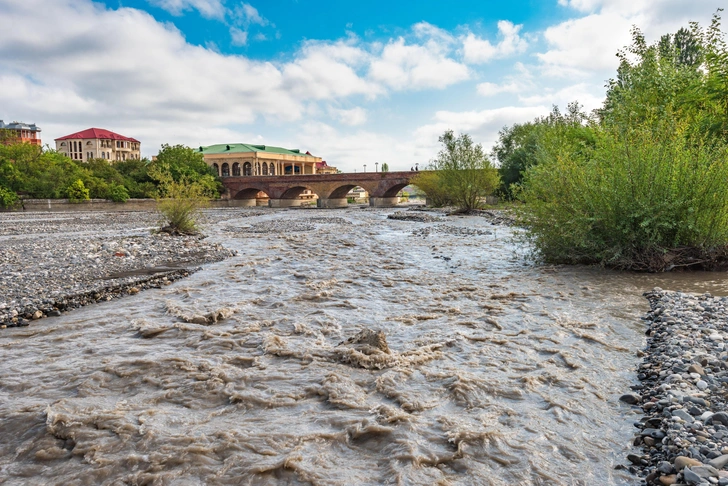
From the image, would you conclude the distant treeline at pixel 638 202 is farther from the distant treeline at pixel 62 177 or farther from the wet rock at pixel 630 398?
the distant treeline at pixel 62 177

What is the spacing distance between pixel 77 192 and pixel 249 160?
5685 centimetres

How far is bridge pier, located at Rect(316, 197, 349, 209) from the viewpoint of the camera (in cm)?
8181

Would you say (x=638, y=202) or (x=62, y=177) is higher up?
(x=62, y=177)

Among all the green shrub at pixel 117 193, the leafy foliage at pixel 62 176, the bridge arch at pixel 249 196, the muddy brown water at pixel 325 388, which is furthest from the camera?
the bridge arch at pixel 249 196

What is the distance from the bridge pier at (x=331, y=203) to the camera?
81.8m

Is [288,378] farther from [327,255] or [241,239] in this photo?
[241,239]

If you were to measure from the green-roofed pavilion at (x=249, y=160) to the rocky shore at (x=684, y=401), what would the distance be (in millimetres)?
109879

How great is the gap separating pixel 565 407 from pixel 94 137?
141 meters

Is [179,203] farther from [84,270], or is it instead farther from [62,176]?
[62,176]

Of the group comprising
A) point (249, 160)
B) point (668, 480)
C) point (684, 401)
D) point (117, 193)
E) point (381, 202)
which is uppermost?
point (249, 160)

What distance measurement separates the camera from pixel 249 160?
11775cm

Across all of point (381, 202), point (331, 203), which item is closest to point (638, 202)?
point (381, 202)

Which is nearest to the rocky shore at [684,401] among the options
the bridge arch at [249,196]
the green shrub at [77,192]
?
the green shrub at [77,192]

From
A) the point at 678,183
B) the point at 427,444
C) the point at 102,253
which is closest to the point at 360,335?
the point at 427,444
